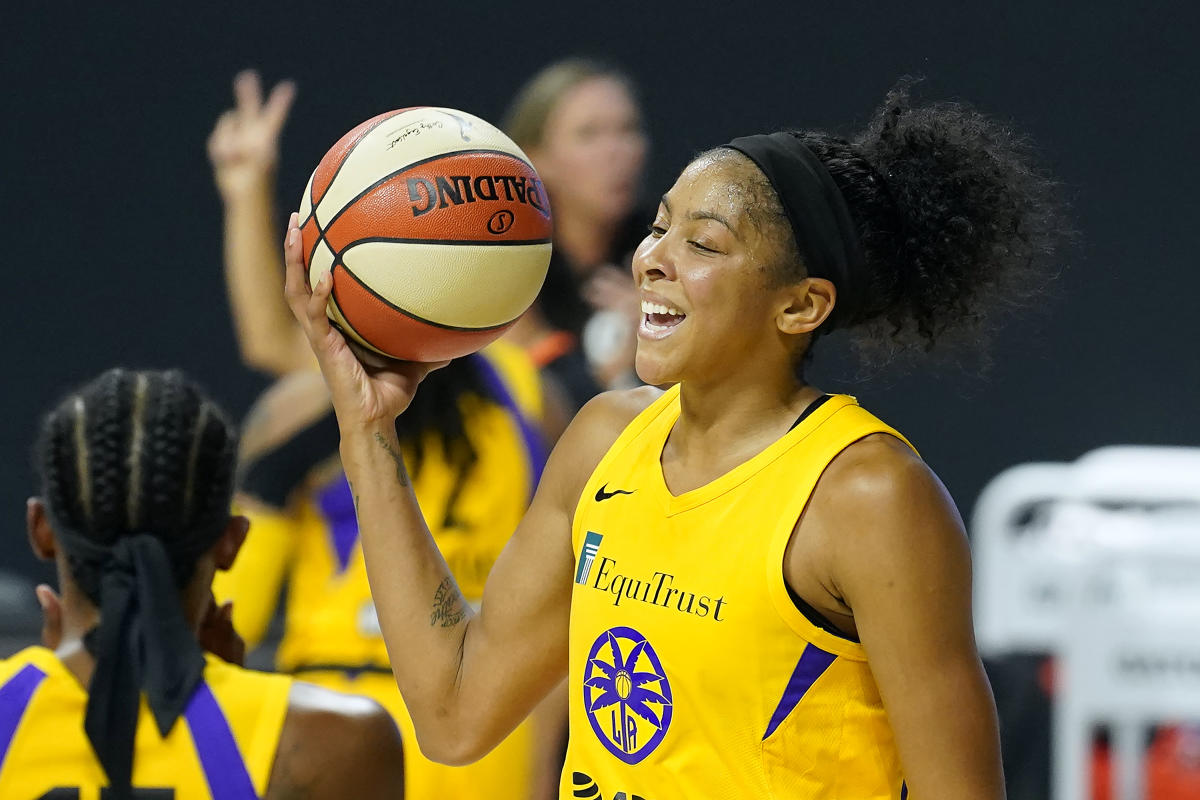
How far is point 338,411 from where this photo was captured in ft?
5.75

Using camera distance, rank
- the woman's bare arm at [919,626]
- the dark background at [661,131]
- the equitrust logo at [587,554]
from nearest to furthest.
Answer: the woman's bare arm at [919,626] → the equitrust logo at [587,554] → the dark background at [661,131]

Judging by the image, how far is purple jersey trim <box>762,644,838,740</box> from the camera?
4.88ft

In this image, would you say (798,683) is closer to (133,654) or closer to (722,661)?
(722,661)

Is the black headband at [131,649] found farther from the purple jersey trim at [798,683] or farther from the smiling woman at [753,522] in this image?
the purple jersey trim at [798,683]

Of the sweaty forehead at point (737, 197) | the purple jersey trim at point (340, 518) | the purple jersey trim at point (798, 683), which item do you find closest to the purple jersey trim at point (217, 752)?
the purple jersey trim at point (798, 683)

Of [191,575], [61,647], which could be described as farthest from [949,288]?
[61,647]

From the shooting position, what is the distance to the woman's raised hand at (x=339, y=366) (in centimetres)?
175

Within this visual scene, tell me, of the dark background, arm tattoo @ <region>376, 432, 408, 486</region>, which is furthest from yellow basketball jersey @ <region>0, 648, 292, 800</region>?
the dark background

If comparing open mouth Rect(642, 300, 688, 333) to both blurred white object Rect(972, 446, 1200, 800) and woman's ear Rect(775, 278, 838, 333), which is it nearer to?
woman's ear Rect(775, 278, 838, 333)

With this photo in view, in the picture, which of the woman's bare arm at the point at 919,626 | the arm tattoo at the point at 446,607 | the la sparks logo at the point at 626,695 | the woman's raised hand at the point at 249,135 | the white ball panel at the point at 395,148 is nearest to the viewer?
the woman's bare arm at the point at 919,626

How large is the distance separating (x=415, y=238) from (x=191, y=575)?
50cm

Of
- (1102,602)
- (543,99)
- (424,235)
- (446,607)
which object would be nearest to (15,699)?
(446,607)

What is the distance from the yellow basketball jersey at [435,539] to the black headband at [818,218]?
1534mm

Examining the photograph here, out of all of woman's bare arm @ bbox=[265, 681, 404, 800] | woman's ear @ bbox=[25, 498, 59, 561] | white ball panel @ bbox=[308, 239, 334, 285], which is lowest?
woman's bare arm @ bbox=[265, 681, 404, 800]
